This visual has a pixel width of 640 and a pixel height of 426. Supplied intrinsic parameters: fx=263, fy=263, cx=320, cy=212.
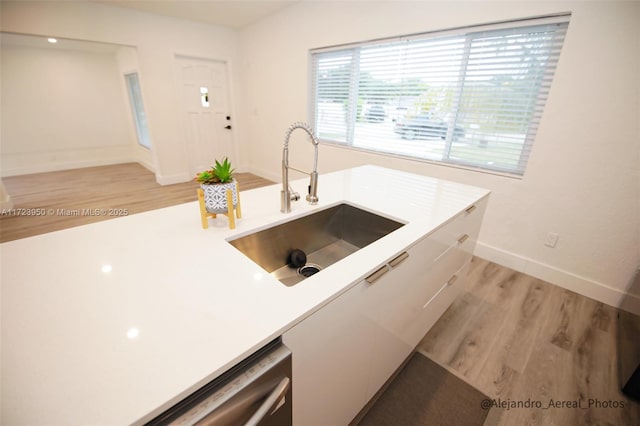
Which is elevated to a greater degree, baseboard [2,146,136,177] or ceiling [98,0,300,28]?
ceiling [98,0,300,28]

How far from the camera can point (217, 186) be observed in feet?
Answer: 3.31

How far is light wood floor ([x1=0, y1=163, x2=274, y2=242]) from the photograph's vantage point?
3.06 metres

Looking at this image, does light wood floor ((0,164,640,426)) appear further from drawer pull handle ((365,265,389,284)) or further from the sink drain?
drawer pull handle ((365,265,389,284))

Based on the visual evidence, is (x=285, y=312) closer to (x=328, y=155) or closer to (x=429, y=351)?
(x=429, y=351)

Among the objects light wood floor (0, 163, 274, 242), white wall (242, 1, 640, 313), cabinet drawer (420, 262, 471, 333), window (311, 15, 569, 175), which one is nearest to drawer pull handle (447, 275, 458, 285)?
cabinet drawer (420, 262, 471, 333)

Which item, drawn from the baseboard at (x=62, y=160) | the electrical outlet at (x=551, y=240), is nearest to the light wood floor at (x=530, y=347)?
the electrical outlet at (x=551, y=240)

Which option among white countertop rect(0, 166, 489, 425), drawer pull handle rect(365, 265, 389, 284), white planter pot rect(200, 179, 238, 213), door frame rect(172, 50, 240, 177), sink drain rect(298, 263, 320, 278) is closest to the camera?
white countertop rect(0, 166, 489, 425)

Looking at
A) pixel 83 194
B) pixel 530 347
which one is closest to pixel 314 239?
pixel 530 347

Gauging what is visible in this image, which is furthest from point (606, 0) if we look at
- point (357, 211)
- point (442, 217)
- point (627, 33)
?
point (357, 211)

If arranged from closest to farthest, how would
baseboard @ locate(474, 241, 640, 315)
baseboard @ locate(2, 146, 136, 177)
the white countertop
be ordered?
1. the white countertop
2. baseboard @ locate(474, 241, 640, 315)
3. baseboard @ locate(2, 146, 136, 177)

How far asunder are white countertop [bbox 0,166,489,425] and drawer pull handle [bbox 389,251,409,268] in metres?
0.03

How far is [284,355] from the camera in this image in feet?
2.00

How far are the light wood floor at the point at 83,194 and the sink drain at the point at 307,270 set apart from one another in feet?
10.1

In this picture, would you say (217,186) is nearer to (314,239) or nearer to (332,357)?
(314,239)
